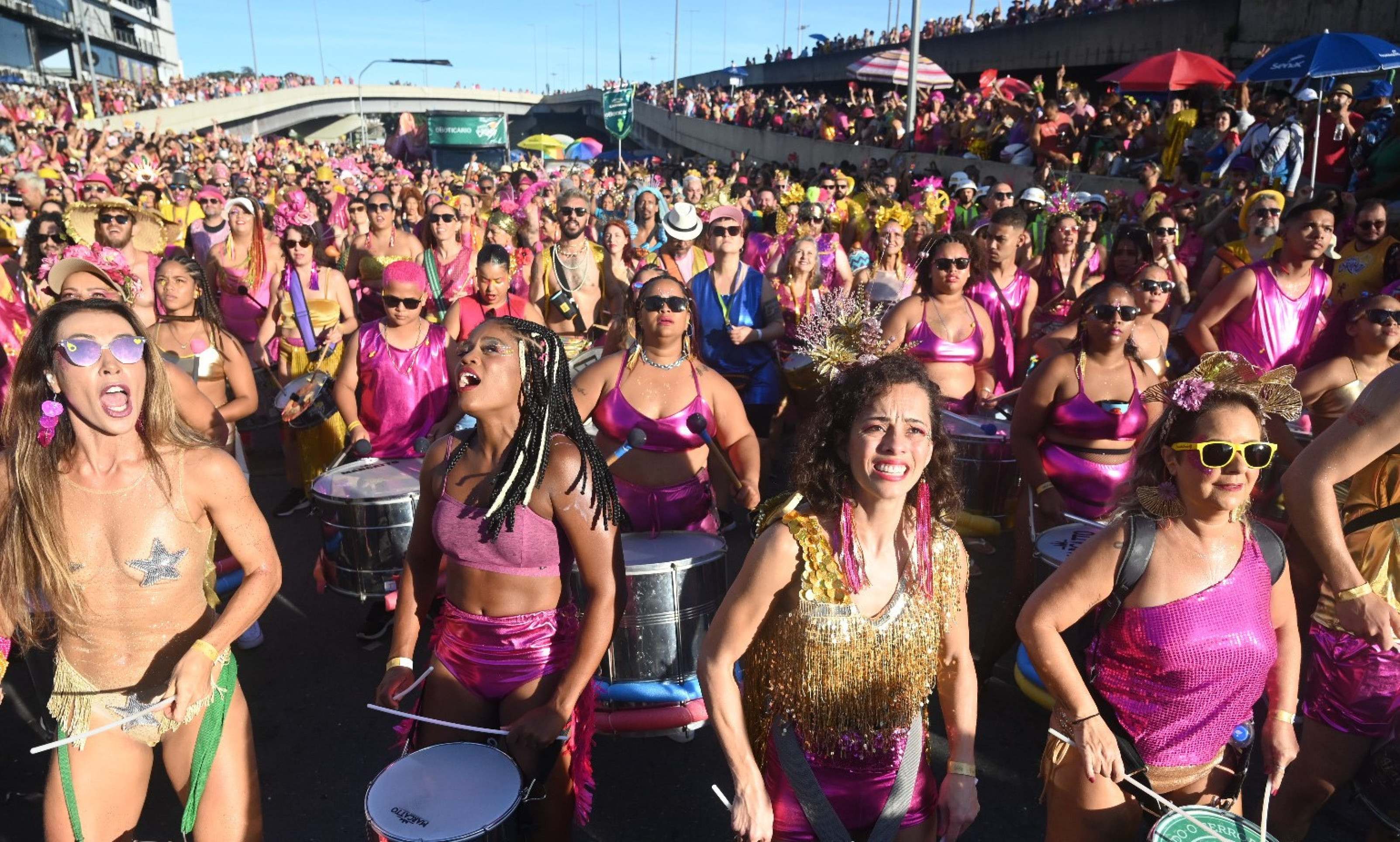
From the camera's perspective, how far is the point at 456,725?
98.0 inches

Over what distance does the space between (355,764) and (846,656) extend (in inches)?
95.3

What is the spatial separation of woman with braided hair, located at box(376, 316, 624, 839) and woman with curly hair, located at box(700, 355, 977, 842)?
0.53 meters

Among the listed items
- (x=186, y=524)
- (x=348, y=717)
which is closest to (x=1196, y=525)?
(x=186, y=524)

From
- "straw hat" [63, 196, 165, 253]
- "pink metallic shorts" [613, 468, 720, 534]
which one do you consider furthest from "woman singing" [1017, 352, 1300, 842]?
"straw hat" [63, 196, 165, 253]

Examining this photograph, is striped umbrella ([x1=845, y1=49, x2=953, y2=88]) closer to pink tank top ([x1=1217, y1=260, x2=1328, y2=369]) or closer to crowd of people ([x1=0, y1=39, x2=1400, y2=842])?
pink tank top ([x1=1217, y1=260, x2=1328, y2=369])

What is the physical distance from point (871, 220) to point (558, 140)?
24679 mm

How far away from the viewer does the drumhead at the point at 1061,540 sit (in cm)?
330

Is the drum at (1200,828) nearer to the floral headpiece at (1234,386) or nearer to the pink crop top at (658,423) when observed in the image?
the floral headpiece at (1234,386)

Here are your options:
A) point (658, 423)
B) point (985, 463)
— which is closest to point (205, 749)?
point (658, 423)

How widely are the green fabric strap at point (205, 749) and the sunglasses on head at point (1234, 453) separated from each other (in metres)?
2.57

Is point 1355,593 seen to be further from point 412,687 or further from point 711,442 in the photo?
point 412,687

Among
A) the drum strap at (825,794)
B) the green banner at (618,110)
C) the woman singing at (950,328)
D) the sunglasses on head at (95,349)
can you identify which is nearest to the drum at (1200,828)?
the drum strap at (825,794)

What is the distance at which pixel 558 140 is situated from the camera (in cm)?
3281

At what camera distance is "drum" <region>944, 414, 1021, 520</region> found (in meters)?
4.55
